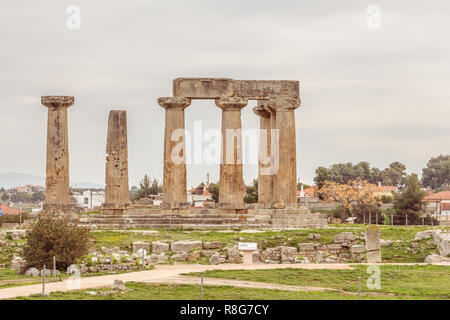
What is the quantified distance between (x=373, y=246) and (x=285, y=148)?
16.5m

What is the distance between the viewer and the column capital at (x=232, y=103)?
58.6 m

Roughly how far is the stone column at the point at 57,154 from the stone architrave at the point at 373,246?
2163 cm

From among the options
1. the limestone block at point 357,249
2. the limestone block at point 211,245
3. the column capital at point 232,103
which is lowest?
the limestone block at point 357,249

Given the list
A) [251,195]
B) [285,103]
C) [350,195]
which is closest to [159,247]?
[285,103]

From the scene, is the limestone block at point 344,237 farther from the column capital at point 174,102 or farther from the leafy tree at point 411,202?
the leafy tree at point 411,202

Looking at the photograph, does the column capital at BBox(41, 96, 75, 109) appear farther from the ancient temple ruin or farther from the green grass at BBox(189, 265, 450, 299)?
the green grass at BBox(189, 265, 450, 299)

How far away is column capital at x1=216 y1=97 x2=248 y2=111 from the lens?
58.6m

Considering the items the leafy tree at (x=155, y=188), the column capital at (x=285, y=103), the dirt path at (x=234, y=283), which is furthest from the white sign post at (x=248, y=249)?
the leafy tree at (x=155, y=188)

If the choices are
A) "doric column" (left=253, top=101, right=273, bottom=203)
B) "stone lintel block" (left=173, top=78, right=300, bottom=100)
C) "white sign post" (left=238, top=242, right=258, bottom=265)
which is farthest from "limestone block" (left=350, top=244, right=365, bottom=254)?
"doric column" (left=253, top=101, right=273, bottom=203)

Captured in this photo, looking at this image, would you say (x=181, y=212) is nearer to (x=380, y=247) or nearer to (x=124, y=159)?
(x=124, y=159)

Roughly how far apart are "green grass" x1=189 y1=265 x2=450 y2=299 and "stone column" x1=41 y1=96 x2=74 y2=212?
23815 millimetres

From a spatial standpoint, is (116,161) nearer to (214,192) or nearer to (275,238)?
(275,238)

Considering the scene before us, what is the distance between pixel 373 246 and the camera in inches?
1751
